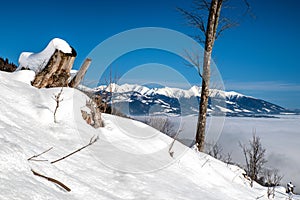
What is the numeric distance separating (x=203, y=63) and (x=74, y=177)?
5553 millimetres

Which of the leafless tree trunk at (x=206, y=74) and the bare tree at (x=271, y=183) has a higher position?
the leafless tree trunk at (x=206, y=74)

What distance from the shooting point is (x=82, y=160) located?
2773 millimetres

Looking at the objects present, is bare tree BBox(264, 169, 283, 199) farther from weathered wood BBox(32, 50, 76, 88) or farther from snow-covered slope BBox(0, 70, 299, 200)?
weathered wood BBox(32, 50, 76, 88)

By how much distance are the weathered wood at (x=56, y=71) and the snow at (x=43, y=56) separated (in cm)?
10

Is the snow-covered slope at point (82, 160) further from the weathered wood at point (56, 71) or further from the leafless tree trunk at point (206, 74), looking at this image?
the leafless tree trunk at point (206, 74)

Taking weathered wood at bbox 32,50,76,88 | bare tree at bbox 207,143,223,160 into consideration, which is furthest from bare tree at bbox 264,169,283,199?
weathered wood at bbox 32,50,76,88

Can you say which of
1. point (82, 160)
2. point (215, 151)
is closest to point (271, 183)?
point (82, 160)

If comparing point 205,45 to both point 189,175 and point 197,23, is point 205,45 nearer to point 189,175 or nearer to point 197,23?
point 197,23

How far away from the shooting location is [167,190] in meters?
2.79

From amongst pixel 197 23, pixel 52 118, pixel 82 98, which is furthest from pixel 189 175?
pixel 197 23

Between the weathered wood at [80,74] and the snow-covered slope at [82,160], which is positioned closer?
the snow-covered slope at [82,160]

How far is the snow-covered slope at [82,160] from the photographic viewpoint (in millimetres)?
1736

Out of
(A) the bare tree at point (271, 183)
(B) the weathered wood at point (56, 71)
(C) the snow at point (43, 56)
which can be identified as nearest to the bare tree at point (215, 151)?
(A) the bare tree at point (271, 183)

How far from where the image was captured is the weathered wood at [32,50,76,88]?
5.97 m
